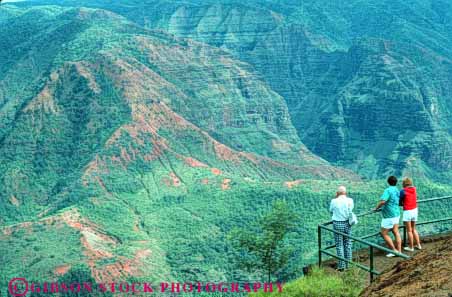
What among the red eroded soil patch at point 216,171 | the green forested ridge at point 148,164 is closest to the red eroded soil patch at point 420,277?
the green forested ridge at point 148,164

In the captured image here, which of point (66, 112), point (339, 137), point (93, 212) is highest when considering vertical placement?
point (66, 112)

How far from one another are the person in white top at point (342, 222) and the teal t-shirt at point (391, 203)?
0.99 meters

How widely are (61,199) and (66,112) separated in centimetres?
2361

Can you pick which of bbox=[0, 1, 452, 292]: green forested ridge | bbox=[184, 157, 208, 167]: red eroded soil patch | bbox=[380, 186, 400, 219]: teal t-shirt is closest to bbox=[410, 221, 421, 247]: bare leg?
bbox=[380, 186, 400, 219]: teal t-shirt

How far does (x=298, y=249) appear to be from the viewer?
85.3 m

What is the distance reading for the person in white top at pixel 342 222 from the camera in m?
22.4

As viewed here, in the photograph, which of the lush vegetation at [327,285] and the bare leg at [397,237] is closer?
the lush vegetation at [327,285]

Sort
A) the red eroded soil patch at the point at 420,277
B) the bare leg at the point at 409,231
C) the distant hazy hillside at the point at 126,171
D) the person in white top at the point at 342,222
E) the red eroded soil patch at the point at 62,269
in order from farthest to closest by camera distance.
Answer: the distant hazy hillside at the point at 126,171, the red eroded soil patch at the point at 62,269, the bare leg at the point at 409,231, the person in white top at the point at 342,222, the red eroded soil patch at the point at 420,277

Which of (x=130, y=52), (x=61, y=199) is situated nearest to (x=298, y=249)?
(x=61, y=199)

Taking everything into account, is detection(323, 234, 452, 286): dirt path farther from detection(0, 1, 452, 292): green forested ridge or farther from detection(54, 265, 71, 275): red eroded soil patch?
detection(54, 265, 71, 275): red eroded soil patch

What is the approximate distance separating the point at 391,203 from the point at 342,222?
153cm

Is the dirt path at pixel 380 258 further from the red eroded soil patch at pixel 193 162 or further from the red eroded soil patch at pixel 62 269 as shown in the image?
the red eroded soil patch at pixel 193 162

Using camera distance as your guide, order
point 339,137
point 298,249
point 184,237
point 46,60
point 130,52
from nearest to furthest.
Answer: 1. point 298,249
2. point 184,237
3. point 130,52
4. point 46,60
5. point 339,137

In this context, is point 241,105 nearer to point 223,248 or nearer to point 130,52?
point 130,52
